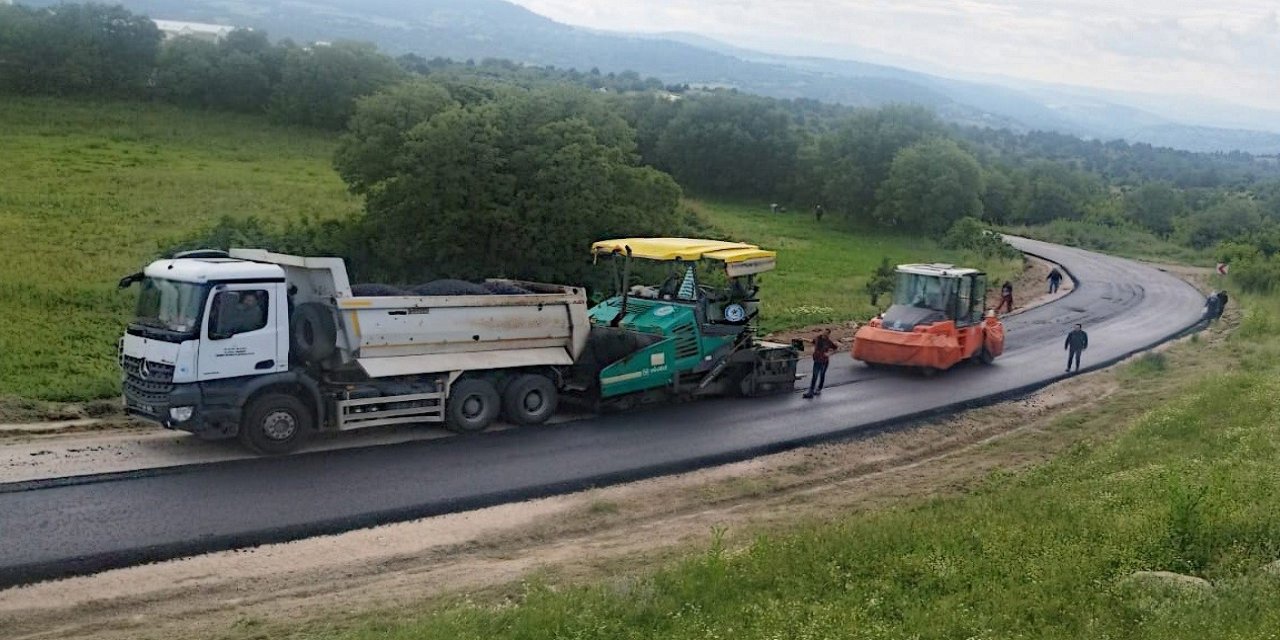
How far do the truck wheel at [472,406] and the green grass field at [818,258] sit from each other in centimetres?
1204

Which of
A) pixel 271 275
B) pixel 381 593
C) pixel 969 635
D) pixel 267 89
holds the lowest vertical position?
pixel 381 593

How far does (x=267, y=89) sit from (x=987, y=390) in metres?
50.8

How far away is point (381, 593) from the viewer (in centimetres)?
995

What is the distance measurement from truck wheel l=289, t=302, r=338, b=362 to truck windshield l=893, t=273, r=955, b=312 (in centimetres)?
1283

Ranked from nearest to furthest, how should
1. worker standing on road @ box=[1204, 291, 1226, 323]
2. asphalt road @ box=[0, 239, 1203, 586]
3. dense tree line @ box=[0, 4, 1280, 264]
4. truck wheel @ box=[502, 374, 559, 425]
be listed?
asphalt road @ box=[0, 239, 1203, 586]
truck wheel @ box=[502, 374, 559, 425]
dense tree line @ box=[0, 4, 1280, 264]
worker standing on road @ box=[1204, 291, 1226, 323]

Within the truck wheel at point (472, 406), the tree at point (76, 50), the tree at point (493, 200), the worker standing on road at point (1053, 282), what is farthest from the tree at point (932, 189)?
the truck wheel at point (472, 406)

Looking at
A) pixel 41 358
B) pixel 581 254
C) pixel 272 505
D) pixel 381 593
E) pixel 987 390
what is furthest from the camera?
pixel 581 254

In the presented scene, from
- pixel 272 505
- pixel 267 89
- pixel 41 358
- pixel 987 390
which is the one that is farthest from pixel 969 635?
pixel 267 89

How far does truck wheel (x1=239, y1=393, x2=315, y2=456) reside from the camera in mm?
13508

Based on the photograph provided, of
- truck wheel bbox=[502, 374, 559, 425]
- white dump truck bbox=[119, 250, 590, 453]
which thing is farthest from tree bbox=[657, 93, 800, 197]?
truck wheel bbox=[502, 374, 559, 425]

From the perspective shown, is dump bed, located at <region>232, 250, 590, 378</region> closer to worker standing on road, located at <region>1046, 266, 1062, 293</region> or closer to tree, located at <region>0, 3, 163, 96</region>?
worker standing on road, located at <region>1046, 266, 1062, 293</region>

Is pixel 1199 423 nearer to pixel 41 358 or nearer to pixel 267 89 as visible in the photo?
pixel 41 358

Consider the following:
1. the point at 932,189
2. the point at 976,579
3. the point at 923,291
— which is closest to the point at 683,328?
the point at 923,291

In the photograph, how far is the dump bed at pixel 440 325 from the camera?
14406 mm
